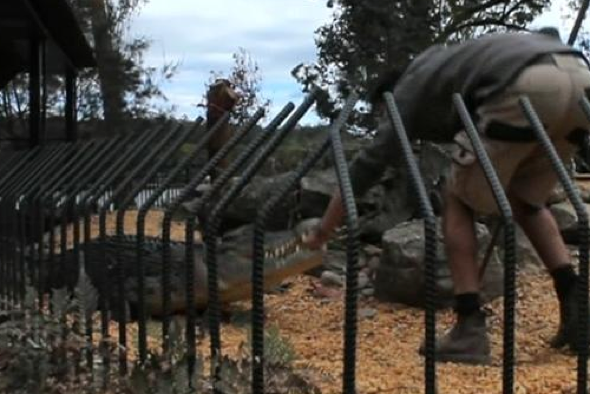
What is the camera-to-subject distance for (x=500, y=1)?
18688 mm

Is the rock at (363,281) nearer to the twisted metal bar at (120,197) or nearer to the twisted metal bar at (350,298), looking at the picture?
the twisted metal bar at (120,197)

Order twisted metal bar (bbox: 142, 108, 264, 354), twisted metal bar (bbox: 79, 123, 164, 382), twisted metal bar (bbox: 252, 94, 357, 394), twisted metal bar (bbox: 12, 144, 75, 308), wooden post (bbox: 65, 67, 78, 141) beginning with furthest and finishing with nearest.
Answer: wooden post (bbox: 65, 67, 78, 141)
twisted metal bar (bbox: 12, 144, 75, 308)
twisted metal bar (bbox: 79, 123, 164, 382)
twisted metal bar (bbox: 142, 108, 264, 354)
twisted metal bar (bbox: 252, 94, 357, 394)

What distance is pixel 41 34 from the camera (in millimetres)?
11281

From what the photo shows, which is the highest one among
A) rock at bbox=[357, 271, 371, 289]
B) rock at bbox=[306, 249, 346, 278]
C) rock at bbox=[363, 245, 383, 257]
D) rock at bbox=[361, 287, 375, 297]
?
rock at bbox=[363, 245, 383, 257]

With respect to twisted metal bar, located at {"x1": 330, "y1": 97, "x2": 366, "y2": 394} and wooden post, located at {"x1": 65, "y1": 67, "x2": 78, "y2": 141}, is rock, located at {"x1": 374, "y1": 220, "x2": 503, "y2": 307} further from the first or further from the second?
wooden post, located at {"x1": 65, "y1": 67, "x2": 78, "y2": 141}

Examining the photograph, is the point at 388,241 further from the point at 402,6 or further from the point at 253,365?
the point at 402,6

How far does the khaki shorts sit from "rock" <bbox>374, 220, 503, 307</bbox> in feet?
4.95

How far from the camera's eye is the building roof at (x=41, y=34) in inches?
420

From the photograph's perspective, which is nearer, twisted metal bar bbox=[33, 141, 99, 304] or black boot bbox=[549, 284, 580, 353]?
twisted metal bar bbox=[33, 141, 99, 304]

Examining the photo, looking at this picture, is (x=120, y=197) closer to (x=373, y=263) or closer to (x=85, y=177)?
(x=85, y=177)

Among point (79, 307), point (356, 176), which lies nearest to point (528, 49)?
point (356, 176)

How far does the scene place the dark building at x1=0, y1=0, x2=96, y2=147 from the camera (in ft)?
35.3

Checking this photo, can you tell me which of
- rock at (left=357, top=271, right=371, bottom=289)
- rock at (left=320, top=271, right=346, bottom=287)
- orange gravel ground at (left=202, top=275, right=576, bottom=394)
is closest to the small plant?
orange gravel ground at (left=202, top=275, right=576, bottom=394)

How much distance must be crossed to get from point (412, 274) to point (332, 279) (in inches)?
42.3
